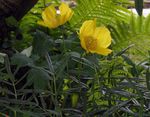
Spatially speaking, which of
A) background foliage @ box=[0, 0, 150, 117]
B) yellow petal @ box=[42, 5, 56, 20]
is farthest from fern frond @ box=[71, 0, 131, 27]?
yellow petal @ box=[42, 5, 56, 20]

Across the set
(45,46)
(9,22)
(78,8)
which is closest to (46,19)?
(45,46)

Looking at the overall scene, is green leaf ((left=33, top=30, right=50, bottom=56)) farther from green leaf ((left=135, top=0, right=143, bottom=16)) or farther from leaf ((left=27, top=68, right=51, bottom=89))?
green leaf ((left=135, top=0, right=143, bottom=16))

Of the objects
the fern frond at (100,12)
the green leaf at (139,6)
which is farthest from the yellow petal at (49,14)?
the fern frond at (100,12)

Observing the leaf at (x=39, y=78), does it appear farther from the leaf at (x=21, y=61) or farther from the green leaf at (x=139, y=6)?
the green leaf at (x=139, y=6)

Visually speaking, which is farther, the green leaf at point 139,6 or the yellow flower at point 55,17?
the yellow flower at point 55,17

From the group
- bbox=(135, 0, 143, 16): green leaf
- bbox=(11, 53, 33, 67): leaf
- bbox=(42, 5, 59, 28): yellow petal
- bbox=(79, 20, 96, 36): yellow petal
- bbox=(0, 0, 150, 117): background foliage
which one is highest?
bbox=(135, 0, 143, 16): green leaf

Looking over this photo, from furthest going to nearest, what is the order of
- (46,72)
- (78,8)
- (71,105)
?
(78,8), (71,105), (46,72)

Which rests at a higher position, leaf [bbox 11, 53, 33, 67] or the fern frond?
leaf [bbox 11, 53, 33, 67]

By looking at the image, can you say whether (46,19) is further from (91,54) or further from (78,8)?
(78,8)

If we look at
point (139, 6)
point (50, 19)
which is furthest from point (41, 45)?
point (139, 6)
